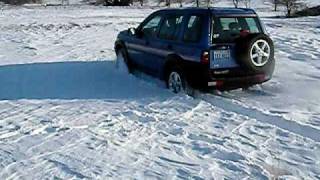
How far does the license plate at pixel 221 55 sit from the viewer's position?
863 cm

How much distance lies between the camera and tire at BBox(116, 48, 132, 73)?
11.6 m

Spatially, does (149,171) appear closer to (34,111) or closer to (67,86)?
(34,111)

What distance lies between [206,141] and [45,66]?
7295 mm

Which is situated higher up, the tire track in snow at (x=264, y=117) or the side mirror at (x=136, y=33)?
the side mirror at (x=136, y=33)

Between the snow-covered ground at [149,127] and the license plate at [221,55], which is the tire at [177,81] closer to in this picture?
the snow-covered ground at [149,127]

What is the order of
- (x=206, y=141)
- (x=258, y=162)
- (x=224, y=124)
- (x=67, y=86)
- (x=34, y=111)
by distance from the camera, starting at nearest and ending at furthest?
(x=258, y=162), (x=206, y=141), (x=224, y=124), (x=34, y=111), (x=67, y=86)

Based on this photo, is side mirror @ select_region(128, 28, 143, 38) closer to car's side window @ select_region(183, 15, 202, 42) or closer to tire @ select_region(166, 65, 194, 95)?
tire @ select_region(166, 65, 194, 95)

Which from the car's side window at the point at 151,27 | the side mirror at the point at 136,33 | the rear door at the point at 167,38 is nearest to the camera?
the rear door at the point at 167,38

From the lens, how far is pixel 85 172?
545 centimetres

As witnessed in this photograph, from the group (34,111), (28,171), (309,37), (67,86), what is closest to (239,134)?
(28,171)

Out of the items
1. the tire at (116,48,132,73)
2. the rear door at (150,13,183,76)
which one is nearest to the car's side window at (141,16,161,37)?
the rear door at (150,13,183,76)

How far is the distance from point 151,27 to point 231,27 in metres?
2.08

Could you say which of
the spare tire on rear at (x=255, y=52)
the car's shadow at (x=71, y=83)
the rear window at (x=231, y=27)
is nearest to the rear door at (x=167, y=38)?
the car's shadow at (x=71, y=83)

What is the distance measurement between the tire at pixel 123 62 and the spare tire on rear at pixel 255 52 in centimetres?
337
